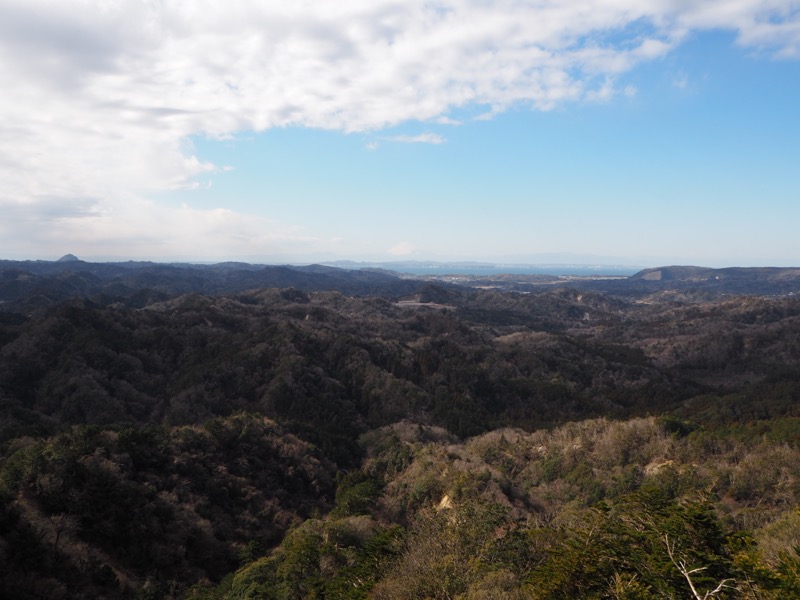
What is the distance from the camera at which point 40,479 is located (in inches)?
1179

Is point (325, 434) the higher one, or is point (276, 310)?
point (276, 310)

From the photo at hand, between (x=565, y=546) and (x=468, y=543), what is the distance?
4.54 m

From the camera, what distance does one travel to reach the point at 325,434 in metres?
57.7

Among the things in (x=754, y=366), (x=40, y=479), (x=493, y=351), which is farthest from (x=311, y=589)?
(x=754, y=366)

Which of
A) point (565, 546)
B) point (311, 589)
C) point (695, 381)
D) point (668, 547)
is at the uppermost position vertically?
point (668, 547)

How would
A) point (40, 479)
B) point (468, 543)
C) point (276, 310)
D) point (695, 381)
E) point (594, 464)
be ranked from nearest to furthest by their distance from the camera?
point (468, 543), point (40, 479), point (594, 464), point (695, 381), point (276, 310)

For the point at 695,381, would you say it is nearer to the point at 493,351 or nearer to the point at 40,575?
the point at 493,351

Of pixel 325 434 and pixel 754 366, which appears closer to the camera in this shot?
pixel 325 434

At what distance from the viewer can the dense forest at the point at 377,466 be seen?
55.0ft

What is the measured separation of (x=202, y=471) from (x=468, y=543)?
2768 cm

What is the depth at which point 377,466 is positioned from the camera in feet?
160

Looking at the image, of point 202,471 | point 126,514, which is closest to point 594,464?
point 202,471

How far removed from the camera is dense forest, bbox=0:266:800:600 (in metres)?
16.8

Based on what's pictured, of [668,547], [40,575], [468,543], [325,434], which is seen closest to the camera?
[668,547]
